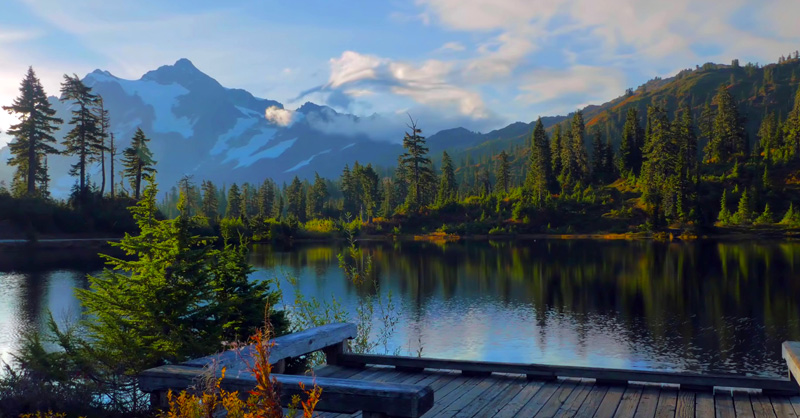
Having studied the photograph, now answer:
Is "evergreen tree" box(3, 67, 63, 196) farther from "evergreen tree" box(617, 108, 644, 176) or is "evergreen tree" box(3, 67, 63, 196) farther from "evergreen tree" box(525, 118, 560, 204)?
"evergreen tree" box(617, 108, 644, 176)

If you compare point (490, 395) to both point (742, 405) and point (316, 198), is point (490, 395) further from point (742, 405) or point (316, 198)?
point (316, 198)

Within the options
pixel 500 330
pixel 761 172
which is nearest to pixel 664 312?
pixel 500 330

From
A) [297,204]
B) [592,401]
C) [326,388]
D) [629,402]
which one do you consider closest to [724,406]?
[629,402]

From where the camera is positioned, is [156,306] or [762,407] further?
[156,306]

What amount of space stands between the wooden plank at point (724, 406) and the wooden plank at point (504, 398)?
172cm

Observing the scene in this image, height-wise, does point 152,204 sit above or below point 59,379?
above

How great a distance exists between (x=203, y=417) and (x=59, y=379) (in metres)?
3.75

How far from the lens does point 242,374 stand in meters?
4.60

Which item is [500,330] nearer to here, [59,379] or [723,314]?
[723,314]

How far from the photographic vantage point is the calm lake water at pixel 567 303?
58.2ft

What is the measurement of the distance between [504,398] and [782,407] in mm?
2567

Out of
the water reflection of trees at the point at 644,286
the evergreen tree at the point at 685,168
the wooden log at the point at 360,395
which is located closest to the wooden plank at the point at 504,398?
the wooden log at the point at 360,395

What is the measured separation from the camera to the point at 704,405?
5570 mm

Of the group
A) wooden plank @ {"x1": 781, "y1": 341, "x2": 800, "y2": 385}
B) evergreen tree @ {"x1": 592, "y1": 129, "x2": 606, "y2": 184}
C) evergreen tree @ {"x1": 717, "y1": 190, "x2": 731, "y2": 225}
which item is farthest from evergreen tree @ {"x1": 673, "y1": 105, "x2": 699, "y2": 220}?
wooden plank @ {"x1": 781, "y1": 341, "x2": 800, "y2": 385}
